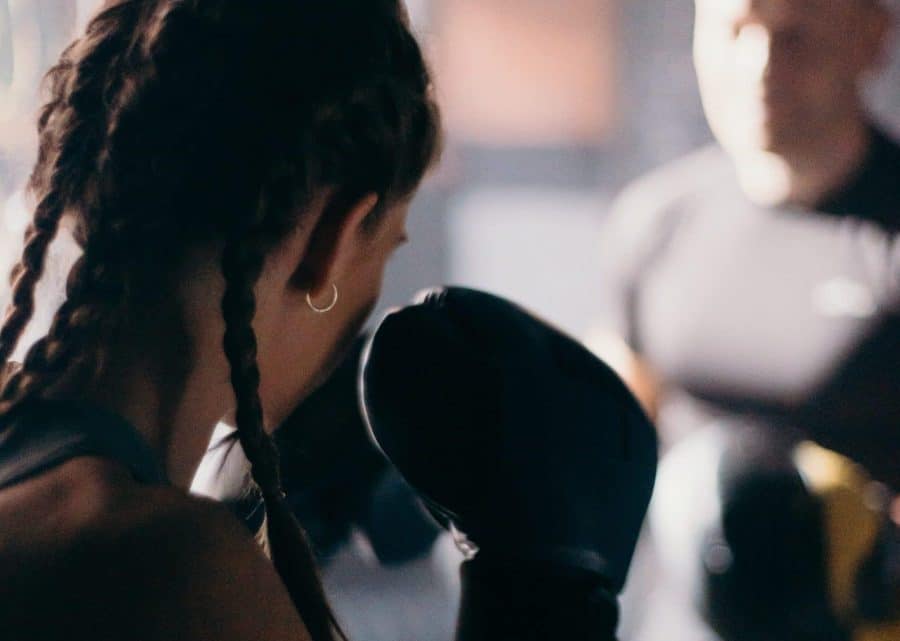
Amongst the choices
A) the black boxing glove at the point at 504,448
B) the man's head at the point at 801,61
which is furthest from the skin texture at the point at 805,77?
the black boxing glove at the point at 504,448

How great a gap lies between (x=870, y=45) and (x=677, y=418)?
505 millimetres

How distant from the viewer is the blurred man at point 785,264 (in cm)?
128

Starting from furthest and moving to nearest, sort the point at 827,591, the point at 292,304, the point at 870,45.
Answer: the point at 870,45, the point at 827,591, the point at 292,304

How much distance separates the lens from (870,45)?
1.32 metres

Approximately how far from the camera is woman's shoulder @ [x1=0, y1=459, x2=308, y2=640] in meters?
0.51

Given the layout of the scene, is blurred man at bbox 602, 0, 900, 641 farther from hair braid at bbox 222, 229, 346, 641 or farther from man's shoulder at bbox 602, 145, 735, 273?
hair braid at bbox 222, 229, 346, 641

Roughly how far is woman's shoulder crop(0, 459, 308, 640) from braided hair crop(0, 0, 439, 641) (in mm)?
82

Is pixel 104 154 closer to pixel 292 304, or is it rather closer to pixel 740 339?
pixel 292 304

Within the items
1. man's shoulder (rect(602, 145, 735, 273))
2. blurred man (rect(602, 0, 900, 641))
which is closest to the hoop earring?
blurred man (rect(602, 0, 900, 641))

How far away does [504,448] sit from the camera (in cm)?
69

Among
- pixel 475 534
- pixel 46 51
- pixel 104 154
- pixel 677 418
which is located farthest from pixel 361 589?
pixel 104 154

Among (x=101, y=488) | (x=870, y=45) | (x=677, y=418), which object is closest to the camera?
(x=101, y=488)

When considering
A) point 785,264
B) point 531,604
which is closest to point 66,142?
point 531,604

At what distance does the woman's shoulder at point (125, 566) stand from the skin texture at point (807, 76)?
0.98 m
